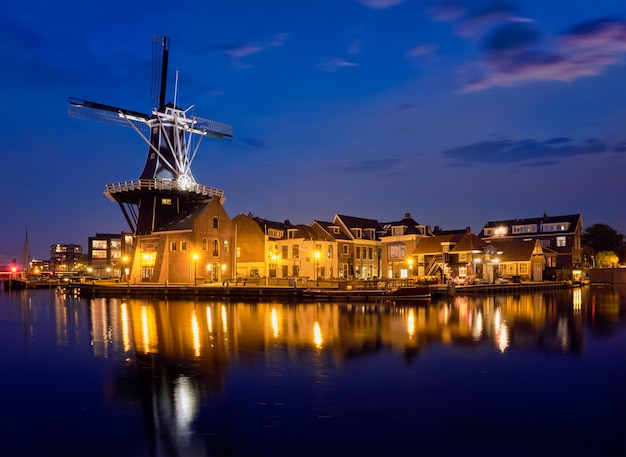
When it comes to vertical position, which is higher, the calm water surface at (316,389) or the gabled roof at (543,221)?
the gabled roof at (543,221)

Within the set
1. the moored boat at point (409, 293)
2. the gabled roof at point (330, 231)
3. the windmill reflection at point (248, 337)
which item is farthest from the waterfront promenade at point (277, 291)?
the gabled roof at point (330, 231)

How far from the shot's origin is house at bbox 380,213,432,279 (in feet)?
237

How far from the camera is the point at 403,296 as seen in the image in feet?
158

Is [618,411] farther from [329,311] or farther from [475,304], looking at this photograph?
[475,304]

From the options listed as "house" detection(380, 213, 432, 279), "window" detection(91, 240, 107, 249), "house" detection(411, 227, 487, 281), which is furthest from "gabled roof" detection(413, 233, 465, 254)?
"window" detection(91, 240, 107, 249)

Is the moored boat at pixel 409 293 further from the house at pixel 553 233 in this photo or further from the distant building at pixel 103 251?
the distant building at pixel 103 251

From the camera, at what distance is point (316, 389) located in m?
16.1

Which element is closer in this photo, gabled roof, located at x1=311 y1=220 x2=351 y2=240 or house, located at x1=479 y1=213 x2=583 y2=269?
gabled roof, located at x1=311 y1=220 x2=351 y2=240

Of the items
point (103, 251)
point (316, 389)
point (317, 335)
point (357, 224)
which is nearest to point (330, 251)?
point (357, 224)

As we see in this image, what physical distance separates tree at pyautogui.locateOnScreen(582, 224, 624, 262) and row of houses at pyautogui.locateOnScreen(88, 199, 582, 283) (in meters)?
32.0

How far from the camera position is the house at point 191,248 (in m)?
58.2

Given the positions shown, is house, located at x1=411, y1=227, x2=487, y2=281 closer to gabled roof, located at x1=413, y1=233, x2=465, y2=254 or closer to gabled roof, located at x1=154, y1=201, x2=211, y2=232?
gabled roof, located at x1=413, y1=233, x2=465, y2=254

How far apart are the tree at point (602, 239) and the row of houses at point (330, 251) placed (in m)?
32.0

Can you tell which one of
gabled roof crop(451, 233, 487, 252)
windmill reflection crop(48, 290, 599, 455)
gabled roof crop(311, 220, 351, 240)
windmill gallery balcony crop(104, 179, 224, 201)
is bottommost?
windmill reflection crop(48, 290, 599, 455)
